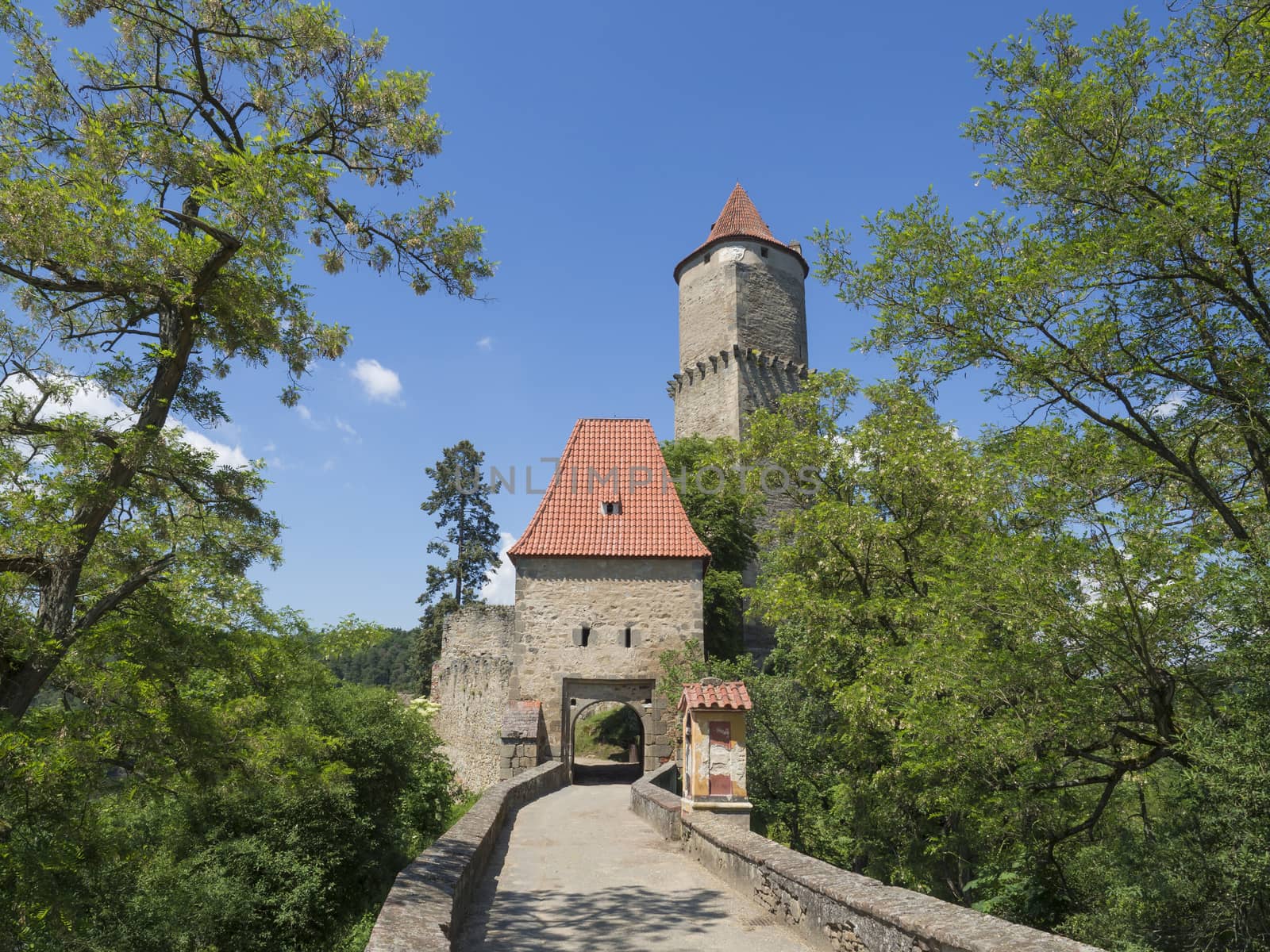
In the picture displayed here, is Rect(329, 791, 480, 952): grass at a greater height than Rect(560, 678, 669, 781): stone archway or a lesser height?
lesser

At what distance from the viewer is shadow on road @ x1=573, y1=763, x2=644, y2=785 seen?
18.6 m

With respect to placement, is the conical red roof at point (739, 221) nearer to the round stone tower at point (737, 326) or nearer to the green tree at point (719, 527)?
the round stone tower at point (737, 326)

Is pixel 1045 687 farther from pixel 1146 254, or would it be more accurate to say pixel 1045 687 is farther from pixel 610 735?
pixel 610 735

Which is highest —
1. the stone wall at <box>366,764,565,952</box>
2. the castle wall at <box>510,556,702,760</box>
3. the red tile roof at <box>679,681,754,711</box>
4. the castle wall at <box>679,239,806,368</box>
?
the castle wall at <box>679,239,806,368</box>

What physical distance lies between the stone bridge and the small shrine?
1.21 ft

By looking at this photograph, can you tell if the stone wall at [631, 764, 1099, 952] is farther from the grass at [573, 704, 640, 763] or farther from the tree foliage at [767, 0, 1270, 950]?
the grass at [573, 704, 640, 763]

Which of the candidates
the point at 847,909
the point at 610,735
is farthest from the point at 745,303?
the point at 847,909

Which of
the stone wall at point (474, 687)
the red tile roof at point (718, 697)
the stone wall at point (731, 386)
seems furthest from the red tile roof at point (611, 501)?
the stone wall at point (731, 386)

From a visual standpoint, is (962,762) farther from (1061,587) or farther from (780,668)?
(780,668)

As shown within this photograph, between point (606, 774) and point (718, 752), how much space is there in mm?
12580

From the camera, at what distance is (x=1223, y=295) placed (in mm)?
7965

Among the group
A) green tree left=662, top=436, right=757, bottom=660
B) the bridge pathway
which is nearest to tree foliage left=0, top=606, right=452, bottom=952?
the bridge pathway

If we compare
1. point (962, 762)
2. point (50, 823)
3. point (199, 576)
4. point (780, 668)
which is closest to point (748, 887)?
point (962, 762)

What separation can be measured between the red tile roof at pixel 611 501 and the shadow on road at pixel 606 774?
5172 mm
